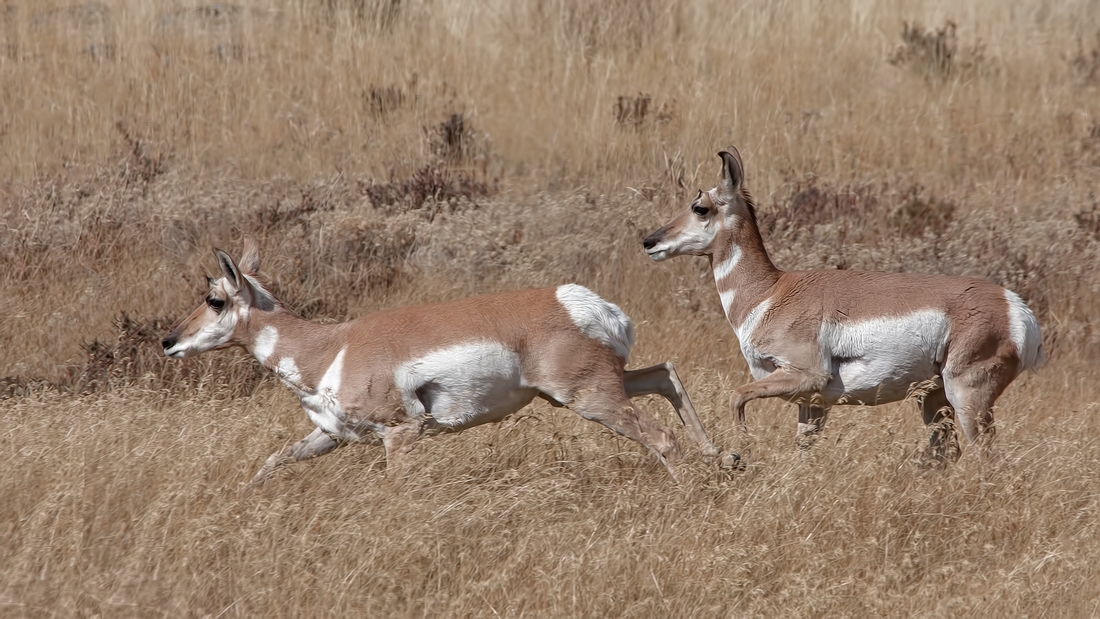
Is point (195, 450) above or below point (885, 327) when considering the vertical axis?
below

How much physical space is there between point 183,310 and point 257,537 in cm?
404

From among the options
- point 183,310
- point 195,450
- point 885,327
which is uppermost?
point 885,327

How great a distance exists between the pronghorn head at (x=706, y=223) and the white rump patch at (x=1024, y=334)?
4.95ft

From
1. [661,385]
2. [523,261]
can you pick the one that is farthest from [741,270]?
[523,261]

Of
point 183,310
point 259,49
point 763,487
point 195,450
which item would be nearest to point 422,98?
point 259,49

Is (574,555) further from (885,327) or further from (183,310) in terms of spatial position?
(183,310)

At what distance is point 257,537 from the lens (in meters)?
5.25

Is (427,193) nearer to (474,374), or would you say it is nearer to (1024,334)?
(474,374)

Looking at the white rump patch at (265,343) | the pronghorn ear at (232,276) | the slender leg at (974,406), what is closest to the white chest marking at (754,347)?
the slender leg at (974,406)

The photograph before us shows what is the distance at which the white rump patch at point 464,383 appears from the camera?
6023 mm

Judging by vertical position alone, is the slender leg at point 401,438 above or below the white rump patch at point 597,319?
below

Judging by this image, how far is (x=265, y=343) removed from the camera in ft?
21.7

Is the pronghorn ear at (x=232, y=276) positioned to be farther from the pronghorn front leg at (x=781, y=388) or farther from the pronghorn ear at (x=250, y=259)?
the pronghorn front leg at (x=781, y=388)

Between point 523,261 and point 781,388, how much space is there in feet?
12.0
